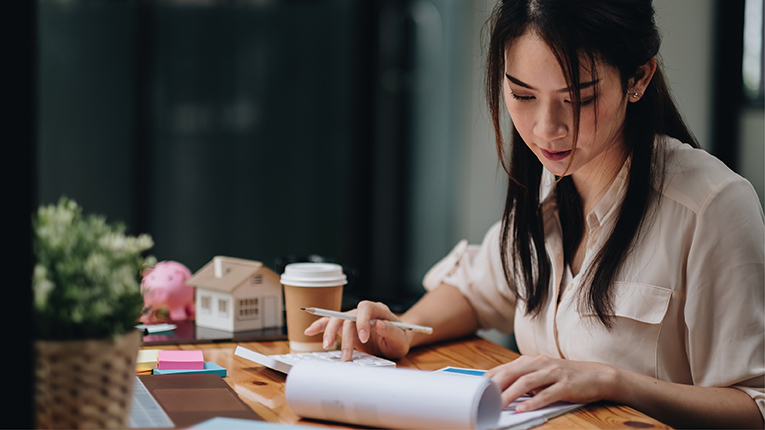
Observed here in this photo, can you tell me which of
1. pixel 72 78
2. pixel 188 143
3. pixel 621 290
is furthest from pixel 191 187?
pixel 621 290

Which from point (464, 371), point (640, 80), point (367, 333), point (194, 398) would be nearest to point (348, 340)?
point (367, 333)

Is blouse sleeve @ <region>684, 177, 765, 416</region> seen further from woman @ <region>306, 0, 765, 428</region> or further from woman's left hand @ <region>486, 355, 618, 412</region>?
woman's left hand @ <region>486, 355, 618, 412</region>

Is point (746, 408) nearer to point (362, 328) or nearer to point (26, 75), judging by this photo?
point (362, 328)

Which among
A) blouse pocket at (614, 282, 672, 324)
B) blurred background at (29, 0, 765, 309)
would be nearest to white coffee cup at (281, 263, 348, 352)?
blouse pocket at (614, 282, 672, 324)

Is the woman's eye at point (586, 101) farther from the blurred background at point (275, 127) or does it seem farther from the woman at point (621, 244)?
the blurred background at point (275, 127)

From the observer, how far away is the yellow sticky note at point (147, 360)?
37.9 inches

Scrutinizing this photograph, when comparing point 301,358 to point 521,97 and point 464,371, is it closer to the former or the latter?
point 464,371

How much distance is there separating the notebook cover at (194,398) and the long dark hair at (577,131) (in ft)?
1.88

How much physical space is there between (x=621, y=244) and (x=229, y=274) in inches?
28.2

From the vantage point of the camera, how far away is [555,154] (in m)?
1.04

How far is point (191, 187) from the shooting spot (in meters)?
3.87

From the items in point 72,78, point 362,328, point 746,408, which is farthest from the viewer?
point 72,78

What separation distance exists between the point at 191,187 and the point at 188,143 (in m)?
0.25

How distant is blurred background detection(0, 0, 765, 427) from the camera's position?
3627mm
